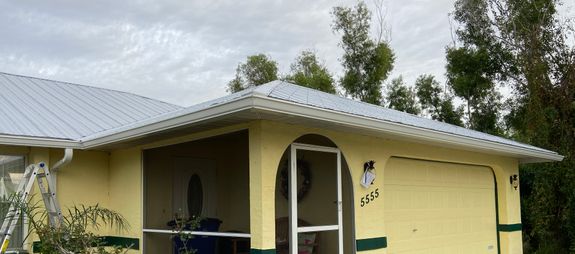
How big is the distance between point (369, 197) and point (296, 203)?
54.5 inches

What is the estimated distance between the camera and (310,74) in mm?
27219

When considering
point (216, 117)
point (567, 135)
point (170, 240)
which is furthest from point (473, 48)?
point (216, 117)

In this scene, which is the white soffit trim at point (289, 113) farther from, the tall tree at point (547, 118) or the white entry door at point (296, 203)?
the tall tree at point (547, 118)

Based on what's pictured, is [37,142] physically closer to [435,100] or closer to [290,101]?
[290,101]

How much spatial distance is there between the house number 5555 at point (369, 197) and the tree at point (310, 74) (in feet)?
52.7

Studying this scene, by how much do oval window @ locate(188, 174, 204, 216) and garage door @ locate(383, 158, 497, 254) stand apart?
348cm

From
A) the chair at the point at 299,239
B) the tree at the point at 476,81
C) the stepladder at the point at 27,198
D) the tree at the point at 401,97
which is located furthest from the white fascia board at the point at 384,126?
the tree at the point at 401,97

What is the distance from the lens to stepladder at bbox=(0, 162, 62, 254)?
6.18m

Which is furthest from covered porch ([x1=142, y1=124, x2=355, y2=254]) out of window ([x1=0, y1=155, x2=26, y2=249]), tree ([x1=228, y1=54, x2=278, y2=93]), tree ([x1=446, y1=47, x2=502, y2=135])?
tree ([x1=228, y1=54, x2=278, y2=93])

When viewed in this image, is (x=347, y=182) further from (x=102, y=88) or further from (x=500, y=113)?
(x=500, y=113)

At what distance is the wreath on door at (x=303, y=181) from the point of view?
631cm

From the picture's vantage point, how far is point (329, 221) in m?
6.68

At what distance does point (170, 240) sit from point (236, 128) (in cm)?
325

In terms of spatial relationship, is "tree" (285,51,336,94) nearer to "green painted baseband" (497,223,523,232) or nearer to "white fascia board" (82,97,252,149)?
"green painted baseband" (497,223,523,232)
